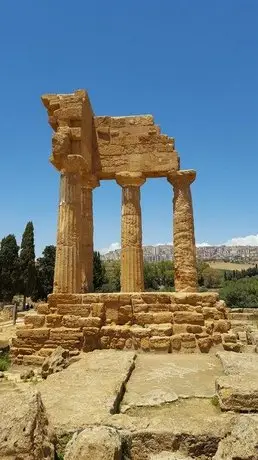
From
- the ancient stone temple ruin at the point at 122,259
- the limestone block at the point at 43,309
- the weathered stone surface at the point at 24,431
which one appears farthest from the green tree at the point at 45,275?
the weathered stone surface at the point at 24,431

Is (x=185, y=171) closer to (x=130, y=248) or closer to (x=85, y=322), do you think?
(x=130, y=248)

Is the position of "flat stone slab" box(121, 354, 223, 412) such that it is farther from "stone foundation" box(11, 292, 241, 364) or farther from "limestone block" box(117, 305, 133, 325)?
"limestone block" box(117, 305, 133, 325)

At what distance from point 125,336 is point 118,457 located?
6.85m

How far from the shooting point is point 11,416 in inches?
118

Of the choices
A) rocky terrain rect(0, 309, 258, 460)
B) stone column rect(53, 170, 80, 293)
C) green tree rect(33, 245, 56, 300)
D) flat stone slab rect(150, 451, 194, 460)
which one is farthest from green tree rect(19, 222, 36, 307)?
flat stone slab rect(150, 451, 194, 460)

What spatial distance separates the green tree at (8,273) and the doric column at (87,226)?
34773 millimetres

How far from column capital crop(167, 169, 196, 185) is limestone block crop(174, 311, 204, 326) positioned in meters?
5.93

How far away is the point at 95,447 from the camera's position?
2.92 meters

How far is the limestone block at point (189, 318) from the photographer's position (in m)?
9.99

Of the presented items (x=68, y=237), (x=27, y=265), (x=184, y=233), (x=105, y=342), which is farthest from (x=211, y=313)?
(x=27, y=265)

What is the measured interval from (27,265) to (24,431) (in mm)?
45818

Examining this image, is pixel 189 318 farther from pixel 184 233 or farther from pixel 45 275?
pixel 45 275

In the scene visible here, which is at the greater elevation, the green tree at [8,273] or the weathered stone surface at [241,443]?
the green tree at [8,273]

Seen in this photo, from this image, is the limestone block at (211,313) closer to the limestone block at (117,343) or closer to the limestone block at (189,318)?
the limestone block at (189,318)
